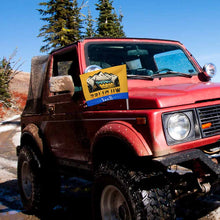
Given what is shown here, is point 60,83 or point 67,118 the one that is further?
point 67,118

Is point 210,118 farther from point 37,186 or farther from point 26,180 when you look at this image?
point 26,180

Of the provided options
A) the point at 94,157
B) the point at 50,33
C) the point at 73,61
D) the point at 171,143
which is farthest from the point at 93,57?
the point at 50,33

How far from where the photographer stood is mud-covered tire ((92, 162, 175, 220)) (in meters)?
2.47

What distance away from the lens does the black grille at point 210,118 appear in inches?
102

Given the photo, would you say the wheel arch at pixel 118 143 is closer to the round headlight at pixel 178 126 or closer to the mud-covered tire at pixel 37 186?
the round headlight at pixel 178 126

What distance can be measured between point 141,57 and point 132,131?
1.65 m

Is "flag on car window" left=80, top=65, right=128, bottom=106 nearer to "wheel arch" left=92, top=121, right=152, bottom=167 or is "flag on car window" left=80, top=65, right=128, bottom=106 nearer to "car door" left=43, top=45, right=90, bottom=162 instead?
"wheel arch" left=92, top=121, right=152, bottom=167

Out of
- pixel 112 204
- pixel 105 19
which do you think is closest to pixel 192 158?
pixel 112 204

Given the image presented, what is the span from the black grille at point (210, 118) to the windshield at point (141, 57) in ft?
Result: 3.39

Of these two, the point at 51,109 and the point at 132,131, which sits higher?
the point at 51,109

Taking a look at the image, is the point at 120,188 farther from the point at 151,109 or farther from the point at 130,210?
the point at 151,109

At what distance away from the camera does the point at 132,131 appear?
260 centimetres

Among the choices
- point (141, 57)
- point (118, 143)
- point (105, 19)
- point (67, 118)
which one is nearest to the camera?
point (118, 143)

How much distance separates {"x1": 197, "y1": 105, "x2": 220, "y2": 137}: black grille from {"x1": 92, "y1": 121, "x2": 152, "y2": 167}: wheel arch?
0.55m
